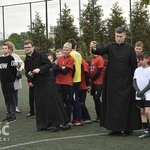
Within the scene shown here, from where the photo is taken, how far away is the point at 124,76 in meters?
6.94

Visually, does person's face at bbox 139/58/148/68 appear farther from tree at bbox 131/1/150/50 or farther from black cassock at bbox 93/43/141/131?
tree at bbox 131/1/150/50

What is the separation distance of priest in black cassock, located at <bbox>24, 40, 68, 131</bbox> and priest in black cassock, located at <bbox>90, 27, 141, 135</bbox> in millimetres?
1027

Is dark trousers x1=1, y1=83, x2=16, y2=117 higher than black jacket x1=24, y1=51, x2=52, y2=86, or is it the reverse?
black jacket x1=24, y1=51, x2=52, y2=86

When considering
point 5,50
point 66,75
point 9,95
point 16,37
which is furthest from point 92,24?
point 66,75

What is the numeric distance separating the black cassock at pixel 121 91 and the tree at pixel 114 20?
671 inches

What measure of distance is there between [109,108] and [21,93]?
799 centimetres

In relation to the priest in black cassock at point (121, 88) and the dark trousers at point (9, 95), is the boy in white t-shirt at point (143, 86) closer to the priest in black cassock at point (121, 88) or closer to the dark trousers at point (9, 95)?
the priest in black cassock at point (121, 88)

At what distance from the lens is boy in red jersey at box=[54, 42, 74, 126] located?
25.6 ft

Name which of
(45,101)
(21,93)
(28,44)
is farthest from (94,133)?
(21,93)

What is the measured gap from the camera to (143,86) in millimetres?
6797

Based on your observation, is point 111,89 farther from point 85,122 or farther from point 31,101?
point 31,101

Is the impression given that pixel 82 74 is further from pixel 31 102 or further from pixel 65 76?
pixel 31 102

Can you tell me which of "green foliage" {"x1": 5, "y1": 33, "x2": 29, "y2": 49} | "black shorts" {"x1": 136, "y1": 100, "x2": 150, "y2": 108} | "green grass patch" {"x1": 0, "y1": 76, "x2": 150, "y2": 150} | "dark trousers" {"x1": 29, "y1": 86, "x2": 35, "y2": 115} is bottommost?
"green grass patch" {"x1": 0, "y1": 76, "x2": 150, "y2": 150}

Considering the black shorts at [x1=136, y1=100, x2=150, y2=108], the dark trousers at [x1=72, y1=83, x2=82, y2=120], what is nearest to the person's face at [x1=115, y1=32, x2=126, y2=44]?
the black shorts at [x1=136, y1=100, x2=150, y2=108]
